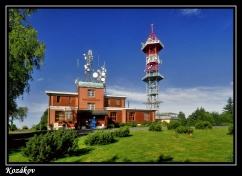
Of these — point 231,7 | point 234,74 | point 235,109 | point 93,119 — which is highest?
point 231,7

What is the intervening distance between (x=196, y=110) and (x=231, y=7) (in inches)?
1327

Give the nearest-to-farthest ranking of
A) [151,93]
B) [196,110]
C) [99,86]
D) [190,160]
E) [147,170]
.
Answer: [147,170] → [190,160] → [99,86] → [196,110] → [151,93]

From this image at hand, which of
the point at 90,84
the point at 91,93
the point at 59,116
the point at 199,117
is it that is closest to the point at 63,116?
the point at 59,116

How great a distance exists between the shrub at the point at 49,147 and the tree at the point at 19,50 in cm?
545

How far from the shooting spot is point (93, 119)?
105ft

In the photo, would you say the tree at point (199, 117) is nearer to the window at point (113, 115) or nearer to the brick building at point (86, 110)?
the brick building at point (86, 110)

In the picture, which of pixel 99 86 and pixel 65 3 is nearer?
pixel 65 3

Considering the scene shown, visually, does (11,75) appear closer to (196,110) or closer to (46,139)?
(46,139)

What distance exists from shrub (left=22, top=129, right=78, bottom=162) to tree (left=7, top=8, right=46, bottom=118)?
17.9ft

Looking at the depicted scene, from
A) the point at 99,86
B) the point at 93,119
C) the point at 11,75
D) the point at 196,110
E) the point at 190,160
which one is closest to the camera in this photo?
the point at 190,160

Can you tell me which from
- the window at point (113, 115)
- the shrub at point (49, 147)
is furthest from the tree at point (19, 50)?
the window at point (113, 115)

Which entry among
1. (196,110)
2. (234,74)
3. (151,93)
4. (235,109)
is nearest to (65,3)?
(234,74)

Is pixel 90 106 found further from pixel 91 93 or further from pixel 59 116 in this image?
pixel 59 116

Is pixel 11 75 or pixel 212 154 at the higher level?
pixel 11 75
